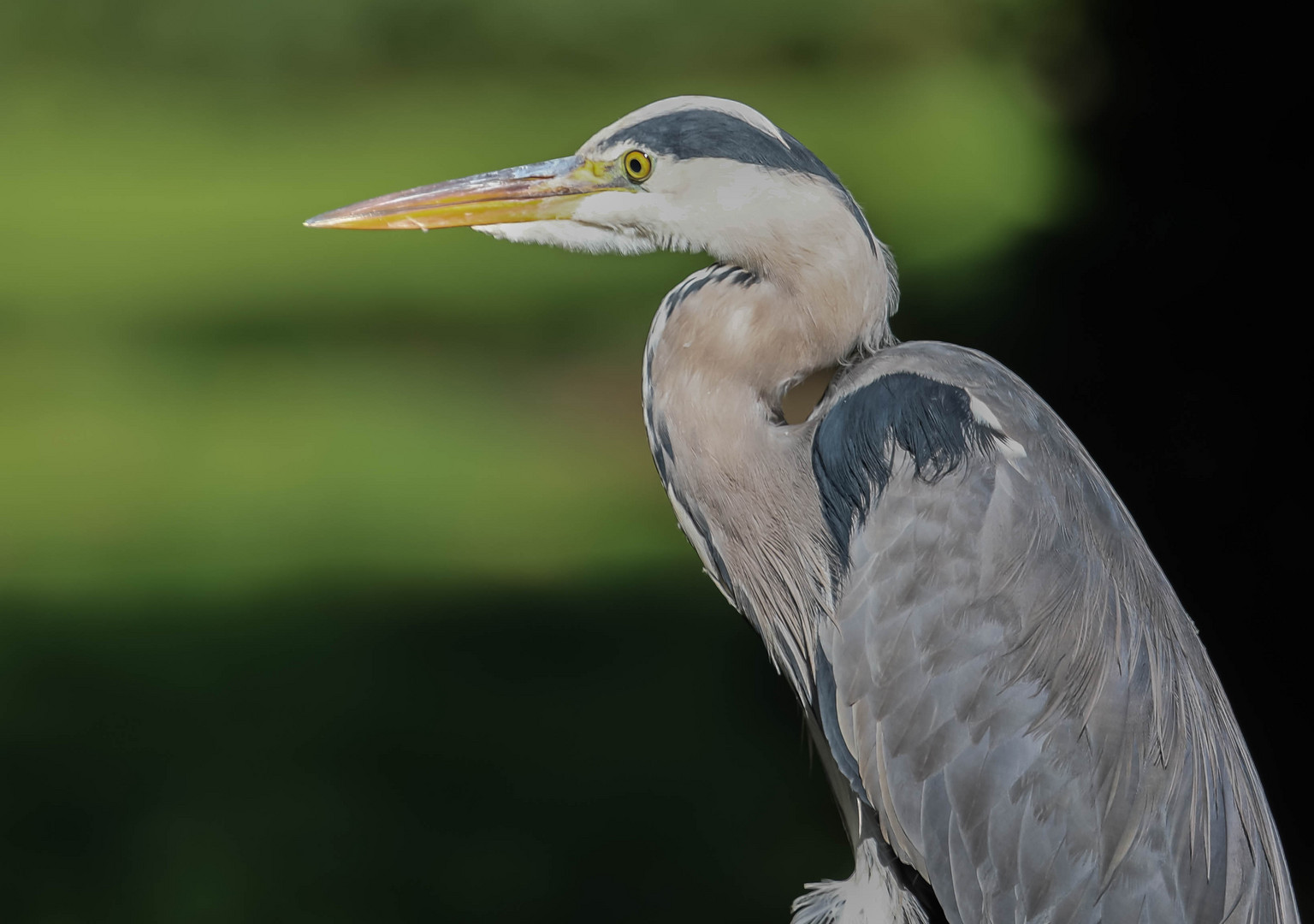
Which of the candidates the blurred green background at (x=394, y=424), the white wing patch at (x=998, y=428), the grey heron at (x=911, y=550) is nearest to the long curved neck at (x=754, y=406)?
the grey heron at (x=911, y=550)

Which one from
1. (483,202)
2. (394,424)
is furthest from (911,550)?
(394,424)

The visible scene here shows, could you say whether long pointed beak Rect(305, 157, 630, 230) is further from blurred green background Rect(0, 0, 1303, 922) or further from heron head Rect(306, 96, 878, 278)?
blurred green background Rect(0, 0, 1303, 922)

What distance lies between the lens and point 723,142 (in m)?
0.93

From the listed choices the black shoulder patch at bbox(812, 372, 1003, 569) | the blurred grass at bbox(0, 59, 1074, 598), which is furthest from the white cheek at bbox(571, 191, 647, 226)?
the blurred grass at bbox(0, 59, 1074, 598)

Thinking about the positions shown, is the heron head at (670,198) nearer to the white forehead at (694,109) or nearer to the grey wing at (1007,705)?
the white forehead at (694,109)

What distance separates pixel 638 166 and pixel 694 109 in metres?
0.07

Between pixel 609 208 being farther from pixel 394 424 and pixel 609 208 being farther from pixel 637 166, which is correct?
pixel 394 424

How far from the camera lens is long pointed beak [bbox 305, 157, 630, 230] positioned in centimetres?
98

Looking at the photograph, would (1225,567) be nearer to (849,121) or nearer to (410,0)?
(849,121)

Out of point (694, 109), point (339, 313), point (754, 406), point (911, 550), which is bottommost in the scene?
point (911, 550)

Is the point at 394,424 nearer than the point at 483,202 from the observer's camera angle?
No

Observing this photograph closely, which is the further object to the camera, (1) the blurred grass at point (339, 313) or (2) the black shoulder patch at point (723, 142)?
(1) the blurred grass at point (339, 313)

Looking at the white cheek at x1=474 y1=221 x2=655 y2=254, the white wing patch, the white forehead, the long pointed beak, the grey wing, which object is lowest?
the grey wing

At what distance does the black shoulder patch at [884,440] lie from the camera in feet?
3.04
